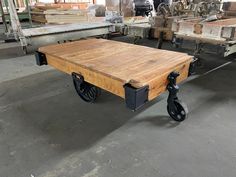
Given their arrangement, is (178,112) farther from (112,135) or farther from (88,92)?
(88,92)

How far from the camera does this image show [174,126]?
192 cm

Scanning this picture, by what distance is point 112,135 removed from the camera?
1.82 m

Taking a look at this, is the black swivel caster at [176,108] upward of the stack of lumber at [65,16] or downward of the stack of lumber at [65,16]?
downward

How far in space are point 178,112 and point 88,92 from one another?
3.31ft

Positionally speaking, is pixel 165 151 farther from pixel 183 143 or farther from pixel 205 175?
pixel 205 175

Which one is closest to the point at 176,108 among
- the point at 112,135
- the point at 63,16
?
the point at 112,135

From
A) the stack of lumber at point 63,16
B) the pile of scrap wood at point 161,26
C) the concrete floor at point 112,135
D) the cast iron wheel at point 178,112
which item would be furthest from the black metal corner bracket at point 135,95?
the stack of lumber at point 63,16

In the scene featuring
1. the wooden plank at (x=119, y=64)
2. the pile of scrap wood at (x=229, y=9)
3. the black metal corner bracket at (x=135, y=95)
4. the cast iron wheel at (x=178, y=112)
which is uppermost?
the pile of scrap wood at (x=229, y=9)

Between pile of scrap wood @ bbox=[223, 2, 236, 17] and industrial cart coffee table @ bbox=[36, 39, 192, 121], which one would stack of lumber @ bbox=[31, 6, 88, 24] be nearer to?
pile of scrap wood @ bbox=[223, 2, 236, 17]

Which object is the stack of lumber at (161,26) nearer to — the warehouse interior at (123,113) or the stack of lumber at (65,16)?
the warehouse interior at (123,113)

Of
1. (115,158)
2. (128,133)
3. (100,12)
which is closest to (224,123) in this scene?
(128,133)

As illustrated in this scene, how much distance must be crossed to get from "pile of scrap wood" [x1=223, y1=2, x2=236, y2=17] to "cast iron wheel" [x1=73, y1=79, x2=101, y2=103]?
3.22 metres

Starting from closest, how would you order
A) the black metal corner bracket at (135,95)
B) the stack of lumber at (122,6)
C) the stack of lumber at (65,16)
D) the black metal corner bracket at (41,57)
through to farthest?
the black metal corner bracket at (135,95)
the black metal corner bracket at (41,57)
the stack of lumber at (65,16)
the stack of lumber at (122,6)

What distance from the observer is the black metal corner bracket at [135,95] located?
1.38m
